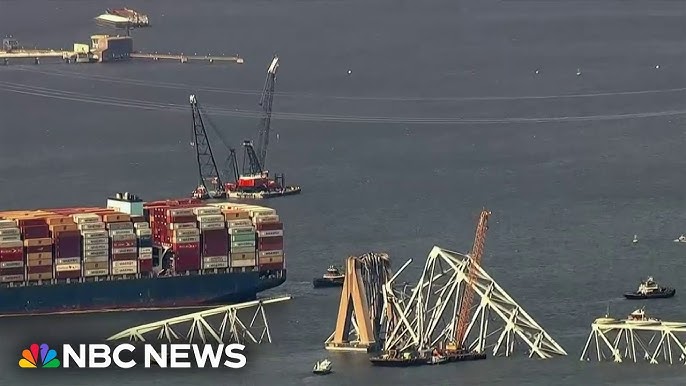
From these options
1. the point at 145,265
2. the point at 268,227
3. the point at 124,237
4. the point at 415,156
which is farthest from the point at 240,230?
the point at 415,156

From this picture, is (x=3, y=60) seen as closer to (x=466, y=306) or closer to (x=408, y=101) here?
(x=408, y=101)

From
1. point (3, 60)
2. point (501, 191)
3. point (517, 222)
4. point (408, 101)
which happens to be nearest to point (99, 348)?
point (517, 222)

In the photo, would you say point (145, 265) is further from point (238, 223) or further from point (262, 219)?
point (262, 219)

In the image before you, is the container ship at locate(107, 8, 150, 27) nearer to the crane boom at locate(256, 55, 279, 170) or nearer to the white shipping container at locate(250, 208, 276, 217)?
the crane boom at locate(256, 55, 279, 170)

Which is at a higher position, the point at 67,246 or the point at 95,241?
the point at 95,241

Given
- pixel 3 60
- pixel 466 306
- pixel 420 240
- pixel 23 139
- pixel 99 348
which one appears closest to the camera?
pixel 99 348

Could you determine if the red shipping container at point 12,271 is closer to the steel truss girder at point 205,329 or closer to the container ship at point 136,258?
the container ship at point 136,258
